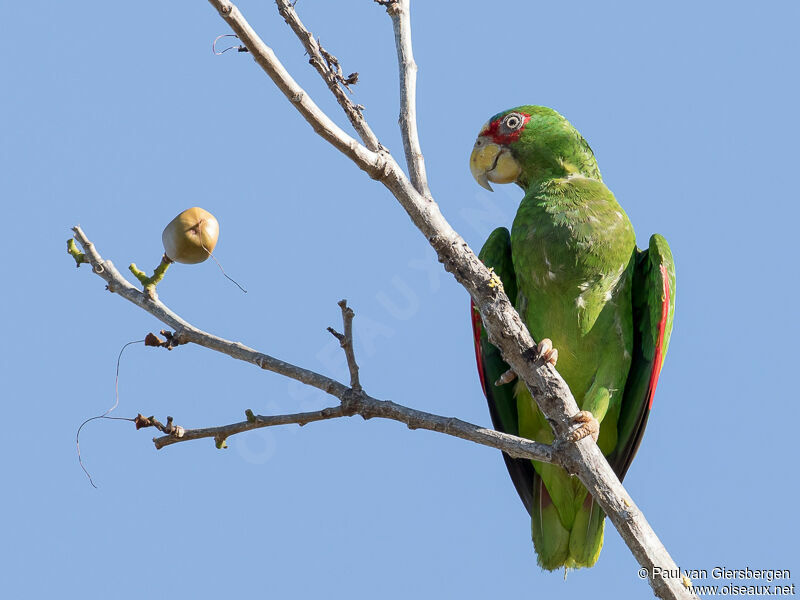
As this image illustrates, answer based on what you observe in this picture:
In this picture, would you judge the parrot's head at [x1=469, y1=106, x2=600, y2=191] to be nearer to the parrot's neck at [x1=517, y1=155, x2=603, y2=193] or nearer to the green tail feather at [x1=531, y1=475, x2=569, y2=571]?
the parrot's neck at [x1=517, y1=155, x2=603, y2=193]

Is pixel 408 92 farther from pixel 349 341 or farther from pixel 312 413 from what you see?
pixel 312 413

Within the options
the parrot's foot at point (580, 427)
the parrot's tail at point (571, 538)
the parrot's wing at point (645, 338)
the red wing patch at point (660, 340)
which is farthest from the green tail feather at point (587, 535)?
the parrot's foot at point (580, 427)

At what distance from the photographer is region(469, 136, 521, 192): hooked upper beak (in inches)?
217

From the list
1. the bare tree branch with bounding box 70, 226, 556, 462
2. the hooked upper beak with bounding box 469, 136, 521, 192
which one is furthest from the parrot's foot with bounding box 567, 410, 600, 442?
the hooked upper beak with bounding box 469, 136, 521, 192

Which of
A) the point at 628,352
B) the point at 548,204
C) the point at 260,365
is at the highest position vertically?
the point at 548,204

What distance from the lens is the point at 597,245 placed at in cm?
471

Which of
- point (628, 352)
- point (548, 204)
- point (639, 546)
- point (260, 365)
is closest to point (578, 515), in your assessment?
point (628, 352)

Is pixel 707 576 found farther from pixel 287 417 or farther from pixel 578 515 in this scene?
pixel 287 417

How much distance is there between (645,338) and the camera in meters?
4.93

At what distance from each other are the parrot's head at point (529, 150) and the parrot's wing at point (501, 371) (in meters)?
0.49

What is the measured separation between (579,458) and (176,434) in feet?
6.17

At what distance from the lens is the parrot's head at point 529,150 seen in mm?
5355

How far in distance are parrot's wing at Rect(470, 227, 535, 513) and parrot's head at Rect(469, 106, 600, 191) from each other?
19.4 inches

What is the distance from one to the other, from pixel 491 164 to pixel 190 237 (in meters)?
2.46
